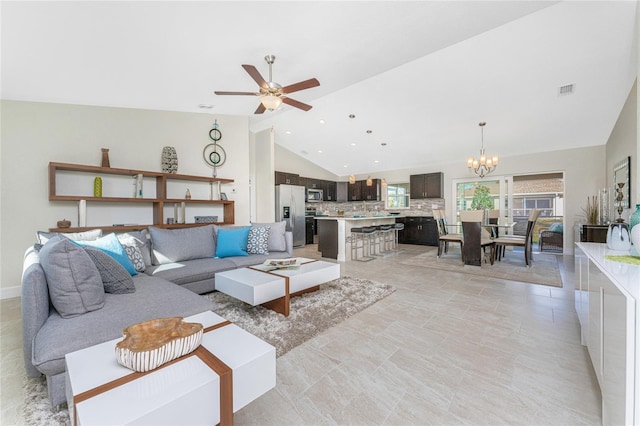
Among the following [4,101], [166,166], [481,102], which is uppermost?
[481,102]

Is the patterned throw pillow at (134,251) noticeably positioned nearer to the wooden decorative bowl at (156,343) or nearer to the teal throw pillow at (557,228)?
the wooden decorative bowl at (156,343)

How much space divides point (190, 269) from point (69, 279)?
1383 mm

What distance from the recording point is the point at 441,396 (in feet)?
4.75

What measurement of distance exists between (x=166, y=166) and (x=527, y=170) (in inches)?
308

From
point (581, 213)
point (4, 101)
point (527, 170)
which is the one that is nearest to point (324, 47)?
point (4, 101)

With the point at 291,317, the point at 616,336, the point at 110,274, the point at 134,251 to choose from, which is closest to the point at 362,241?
the point at 291,317

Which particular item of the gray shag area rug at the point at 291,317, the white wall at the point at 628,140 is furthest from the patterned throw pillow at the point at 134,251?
the white wall at the point at 628,140

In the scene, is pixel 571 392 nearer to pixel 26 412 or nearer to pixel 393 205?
pixel 26 412

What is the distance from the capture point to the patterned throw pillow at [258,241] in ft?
12.2

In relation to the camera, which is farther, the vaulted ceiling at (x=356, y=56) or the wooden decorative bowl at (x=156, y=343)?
the vaulted ceiling at (x=356, y=56)

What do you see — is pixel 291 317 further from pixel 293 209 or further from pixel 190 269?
pixel 293 209

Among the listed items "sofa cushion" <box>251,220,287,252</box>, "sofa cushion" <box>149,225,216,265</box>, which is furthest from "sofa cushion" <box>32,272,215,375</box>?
"sofa cushion" <box>251,220,287,252</box>

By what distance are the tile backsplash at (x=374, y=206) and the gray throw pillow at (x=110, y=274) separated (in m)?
6.41

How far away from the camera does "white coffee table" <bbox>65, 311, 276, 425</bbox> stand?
0.82 metres
